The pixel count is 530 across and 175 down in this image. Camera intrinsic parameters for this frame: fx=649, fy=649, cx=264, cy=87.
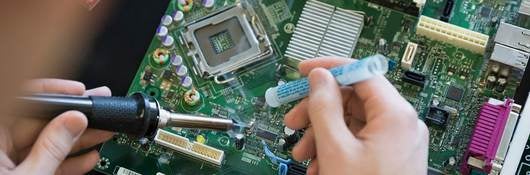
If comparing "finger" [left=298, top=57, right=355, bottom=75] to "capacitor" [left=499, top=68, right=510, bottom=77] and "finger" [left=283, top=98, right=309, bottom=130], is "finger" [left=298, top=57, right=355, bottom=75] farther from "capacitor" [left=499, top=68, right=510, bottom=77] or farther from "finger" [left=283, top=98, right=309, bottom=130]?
"capacitor" [left=499, top=68, right=510, bottom=77]

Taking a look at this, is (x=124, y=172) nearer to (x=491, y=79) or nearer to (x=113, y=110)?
(x=113, y=110)

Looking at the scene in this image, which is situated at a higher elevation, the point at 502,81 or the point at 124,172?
the point at 502,81

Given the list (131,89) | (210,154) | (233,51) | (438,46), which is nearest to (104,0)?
(131,89)

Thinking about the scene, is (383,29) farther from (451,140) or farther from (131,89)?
(131,89)

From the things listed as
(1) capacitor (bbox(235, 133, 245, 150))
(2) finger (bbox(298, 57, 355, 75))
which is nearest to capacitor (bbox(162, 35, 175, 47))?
(1) capacitor (bbox(235, 133, 245, 150))

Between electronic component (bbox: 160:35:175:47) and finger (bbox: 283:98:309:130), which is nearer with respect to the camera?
finger (bbox: 283:98:309:130)

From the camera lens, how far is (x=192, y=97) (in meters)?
2.13

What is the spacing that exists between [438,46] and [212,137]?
2.59 feet

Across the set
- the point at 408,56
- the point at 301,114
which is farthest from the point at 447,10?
the point at 301,114

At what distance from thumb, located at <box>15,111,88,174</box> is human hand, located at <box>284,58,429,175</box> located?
1.82 feet

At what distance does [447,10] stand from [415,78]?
27cm

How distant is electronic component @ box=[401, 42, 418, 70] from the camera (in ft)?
6.78

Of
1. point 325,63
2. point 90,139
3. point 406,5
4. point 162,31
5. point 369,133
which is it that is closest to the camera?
point 369,133

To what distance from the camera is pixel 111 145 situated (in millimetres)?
2127
